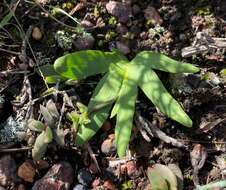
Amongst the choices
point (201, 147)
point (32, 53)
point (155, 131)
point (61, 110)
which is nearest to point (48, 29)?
point (32, 53)

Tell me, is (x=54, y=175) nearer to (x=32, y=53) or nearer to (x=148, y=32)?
(x=32, y=53)

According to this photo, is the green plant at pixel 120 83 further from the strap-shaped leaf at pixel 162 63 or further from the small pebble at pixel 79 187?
the small pebble at pixel 79 187

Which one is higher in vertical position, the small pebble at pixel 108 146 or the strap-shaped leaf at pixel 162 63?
the strap-shaped leaf at pixel 162 63

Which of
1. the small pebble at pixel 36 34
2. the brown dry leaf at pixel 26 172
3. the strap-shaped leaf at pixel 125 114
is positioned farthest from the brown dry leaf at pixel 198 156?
the small pebble at pixel 36 34

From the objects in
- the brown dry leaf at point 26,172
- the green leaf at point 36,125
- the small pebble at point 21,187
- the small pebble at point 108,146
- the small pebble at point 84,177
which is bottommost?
the small pebble at point 21,187

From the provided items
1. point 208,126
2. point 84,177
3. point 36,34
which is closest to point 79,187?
point 84,177

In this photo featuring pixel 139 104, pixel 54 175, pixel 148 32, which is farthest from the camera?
pixel 148 32
